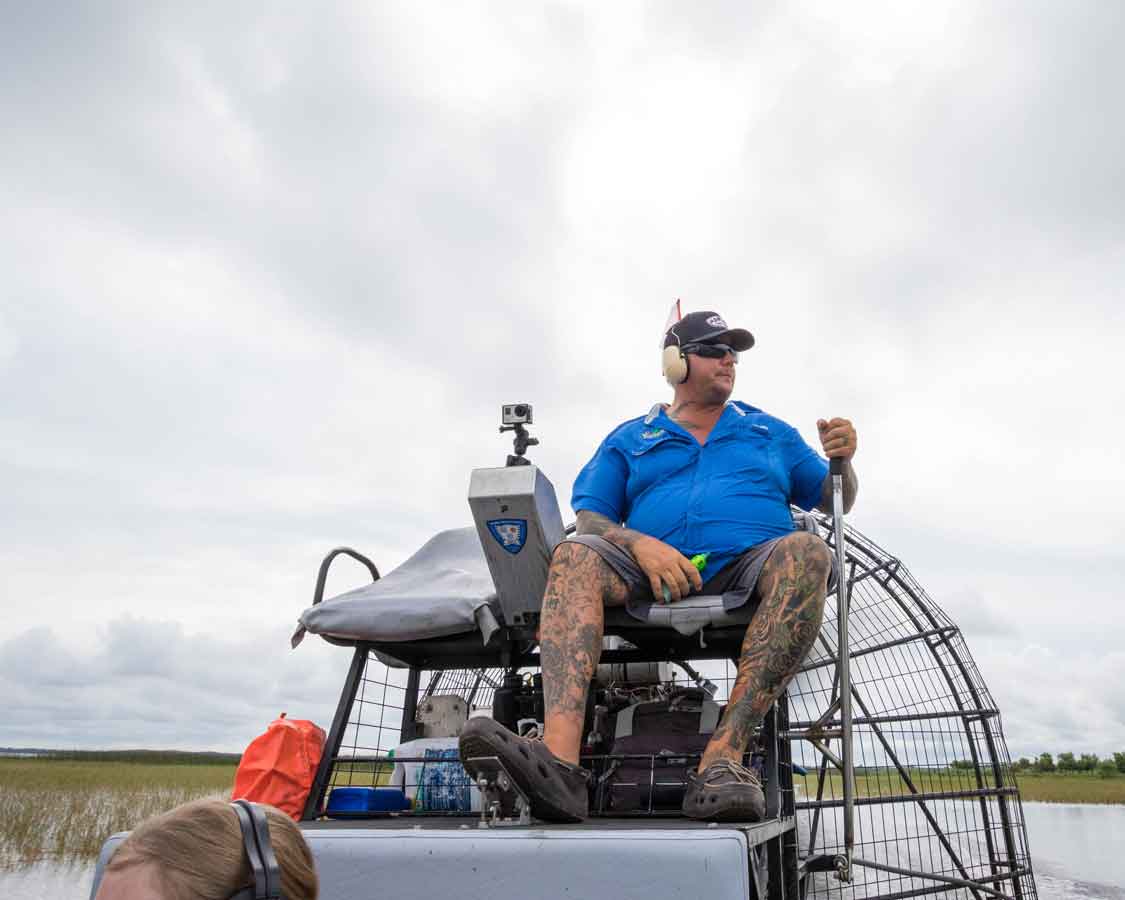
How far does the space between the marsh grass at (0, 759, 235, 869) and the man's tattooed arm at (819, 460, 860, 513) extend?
6770 millimetres

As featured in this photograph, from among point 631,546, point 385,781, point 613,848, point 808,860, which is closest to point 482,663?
point 385,781

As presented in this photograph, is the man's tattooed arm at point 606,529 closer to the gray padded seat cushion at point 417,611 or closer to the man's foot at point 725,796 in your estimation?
the gray padded seat cushion at point 417,611

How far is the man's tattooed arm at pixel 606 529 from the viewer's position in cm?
299

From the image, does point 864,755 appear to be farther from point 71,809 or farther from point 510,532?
point 71,809

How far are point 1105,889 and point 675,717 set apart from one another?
509cm

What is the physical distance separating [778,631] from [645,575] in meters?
0.47

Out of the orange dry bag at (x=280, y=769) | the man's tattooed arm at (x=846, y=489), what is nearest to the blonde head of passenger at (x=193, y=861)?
the orange dry bag at (x=280, y=769)

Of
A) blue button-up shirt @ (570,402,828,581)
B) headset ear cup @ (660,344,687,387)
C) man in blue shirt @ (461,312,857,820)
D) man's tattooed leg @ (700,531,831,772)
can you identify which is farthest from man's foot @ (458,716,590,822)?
headset ear cup @ (660,344,687,387)

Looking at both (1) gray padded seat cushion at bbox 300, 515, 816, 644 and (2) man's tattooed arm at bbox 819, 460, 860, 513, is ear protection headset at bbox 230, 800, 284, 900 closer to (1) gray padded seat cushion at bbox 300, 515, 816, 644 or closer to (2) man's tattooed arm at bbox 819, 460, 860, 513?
(1) gray padded seat cushion at bbox 300, 515, 816, 644

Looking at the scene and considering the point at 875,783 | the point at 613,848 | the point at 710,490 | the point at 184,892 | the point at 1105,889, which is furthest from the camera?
the point at 1105,889

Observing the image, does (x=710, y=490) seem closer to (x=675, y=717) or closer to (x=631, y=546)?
(x=631, y=546)

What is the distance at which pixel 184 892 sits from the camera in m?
1.22

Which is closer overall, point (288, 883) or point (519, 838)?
point (288, 883)

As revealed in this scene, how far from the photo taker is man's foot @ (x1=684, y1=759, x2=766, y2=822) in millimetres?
2244
